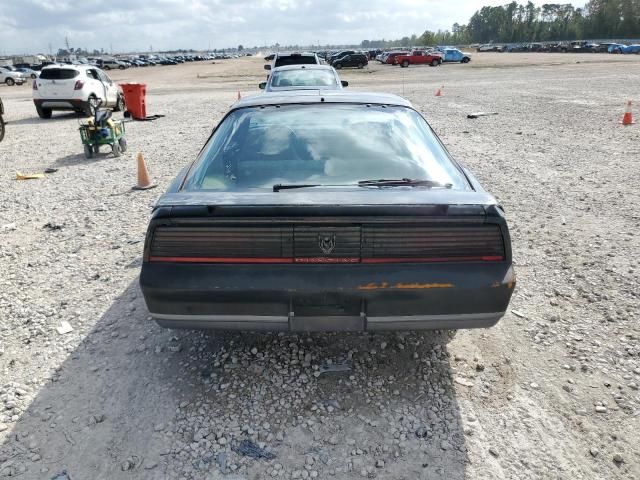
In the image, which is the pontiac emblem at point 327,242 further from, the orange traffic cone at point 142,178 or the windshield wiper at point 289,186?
the orange traffic cone at point 142,178

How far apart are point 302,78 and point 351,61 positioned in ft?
134

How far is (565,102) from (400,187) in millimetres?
17128

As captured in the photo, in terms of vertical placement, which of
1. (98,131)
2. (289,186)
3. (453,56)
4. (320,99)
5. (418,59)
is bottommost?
(98,131)

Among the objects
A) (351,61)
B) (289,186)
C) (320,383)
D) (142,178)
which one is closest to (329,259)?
(289,186)

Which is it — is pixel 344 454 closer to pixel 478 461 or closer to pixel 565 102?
pixel 478 461

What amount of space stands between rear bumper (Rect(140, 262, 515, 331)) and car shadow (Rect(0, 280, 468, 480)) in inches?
20.3

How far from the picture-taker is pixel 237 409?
9.12 ft

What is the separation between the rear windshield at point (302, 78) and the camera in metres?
10.4

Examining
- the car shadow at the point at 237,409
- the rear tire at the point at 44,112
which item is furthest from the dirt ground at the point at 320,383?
the rear tire at the point at 44,112

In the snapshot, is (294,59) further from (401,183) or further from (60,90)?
(401,183)

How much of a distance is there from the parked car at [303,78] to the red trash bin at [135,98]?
6269mm

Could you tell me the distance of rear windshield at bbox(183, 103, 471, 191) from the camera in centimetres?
294

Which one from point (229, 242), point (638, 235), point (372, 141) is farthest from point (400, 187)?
point (638, 235)

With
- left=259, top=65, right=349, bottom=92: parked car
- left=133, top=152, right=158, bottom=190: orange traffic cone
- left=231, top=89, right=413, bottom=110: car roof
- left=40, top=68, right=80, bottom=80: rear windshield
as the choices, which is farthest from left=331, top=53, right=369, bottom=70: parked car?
left=231, top=89, right=413, bottom=110: car roof
